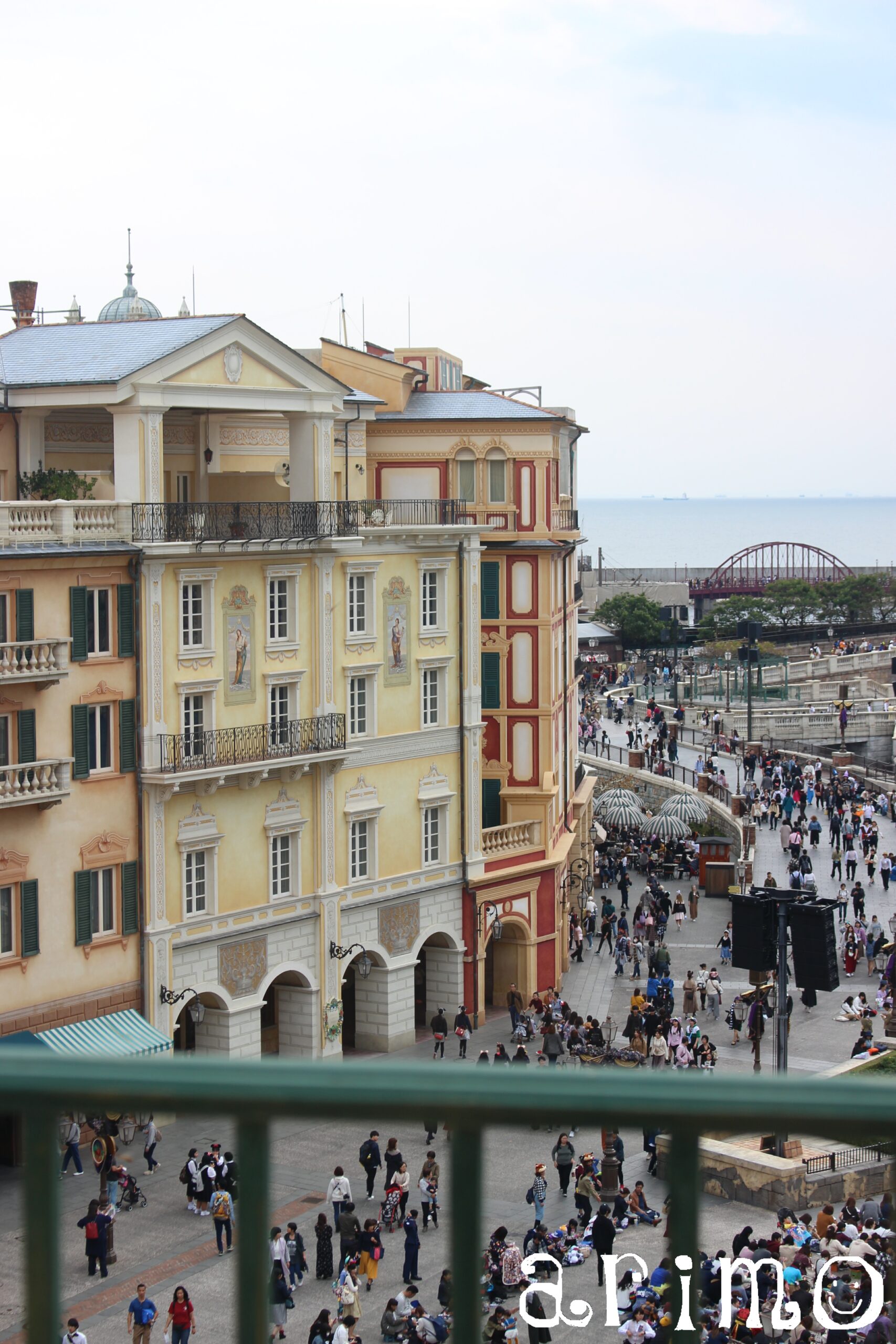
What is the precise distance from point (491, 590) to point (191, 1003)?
1520cm

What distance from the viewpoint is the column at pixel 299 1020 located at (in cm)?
4138

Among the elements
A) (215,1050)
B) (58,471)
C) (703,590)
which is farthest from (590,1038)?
(703,590)

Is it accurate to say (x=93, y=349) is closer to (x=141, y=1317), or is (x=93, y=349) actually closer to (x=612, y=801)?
(x=141, y=1317)

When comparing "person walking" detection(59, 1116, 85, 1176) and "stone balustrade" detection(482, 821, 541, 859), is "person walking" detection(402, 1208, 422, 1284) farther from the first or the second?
"stone balustrade" detection(482, 821, 541, 859)

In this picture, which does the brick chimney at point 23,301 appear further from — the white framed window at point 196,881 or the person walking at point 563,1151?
the person walking at point 563,1151

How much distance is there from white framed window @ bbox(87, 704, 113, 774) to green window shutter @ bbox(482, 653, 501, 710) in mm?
15180

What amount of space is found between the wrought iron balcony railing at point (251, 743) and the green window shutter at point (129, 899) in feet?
6.86

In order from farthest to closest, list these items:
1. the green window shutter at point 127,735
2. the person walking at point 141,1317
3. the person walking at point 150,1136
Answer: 1. the green window shutter at point 127,735
2. the person walking at point 141,1317
3. the person walking at point 150,1136

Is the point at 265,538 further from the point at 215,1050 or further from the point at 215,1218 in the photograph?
the point at 215,1218

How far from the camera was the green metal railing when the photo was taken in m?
3.21

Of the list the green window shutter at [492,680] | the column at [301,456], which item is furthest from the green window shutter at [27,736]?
the green window shutter at [492,680]

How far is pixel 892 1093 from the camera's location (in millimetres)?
3230

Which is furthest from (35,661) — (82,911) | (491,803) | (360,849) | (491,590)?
(491,803)

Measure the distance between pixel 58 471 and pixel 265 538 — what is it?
4478 millimetres
